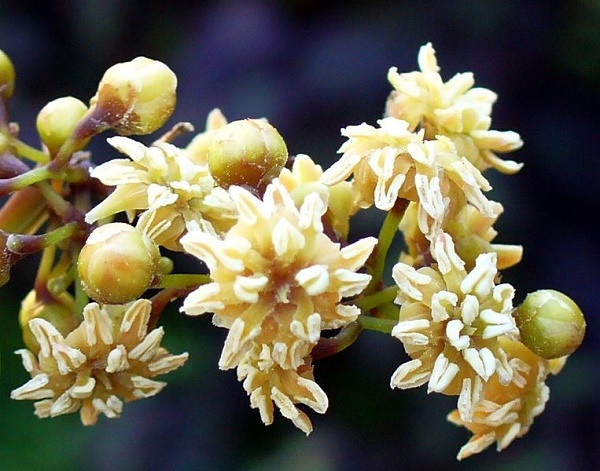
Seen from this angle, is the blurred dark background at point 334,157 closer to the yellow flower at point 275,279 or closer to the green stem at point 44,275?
the green stem at point 44,275

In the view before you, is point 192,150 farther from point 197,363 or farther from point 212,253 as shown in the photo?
point 197,363

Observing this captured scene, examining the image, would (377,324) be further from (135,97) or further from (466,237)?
(135,97)

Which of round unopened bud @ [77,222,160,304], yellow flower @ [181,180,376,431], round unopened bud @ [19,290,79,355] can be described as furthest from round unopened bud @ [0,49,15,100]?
yellow flower @ [181,180,376,431]

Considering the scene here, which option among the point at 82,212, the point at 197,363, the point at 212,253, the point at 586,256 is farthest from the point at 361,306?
the point at 586,256

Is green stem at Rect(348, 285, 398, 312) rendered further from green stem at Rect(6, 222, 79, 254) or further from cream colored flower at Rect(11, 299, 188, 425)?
green stem at Rect(6, 222, 79, 254)

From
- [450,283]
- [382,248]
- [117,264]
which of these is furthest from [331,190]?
[117,264]

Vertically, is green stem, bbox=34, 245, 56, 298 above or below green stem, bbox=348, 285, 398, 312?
below
